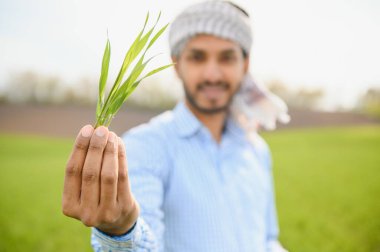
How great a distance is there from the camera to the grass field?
823cm

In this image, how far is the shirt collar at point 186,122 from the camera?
2.46m

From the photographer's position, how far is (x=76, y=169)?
3.56ft

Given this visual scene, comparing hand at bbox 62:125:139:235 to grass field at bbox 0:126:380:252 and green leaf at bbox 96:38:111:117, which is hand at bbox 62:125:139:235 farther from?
grass field at bbox 0:126:380:252

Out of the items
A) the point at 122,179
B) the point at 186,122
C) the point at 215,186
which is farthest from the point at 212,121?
the point at 122,179

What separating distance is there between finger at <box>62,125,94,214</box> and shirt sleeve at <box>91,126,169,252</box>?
27 cm

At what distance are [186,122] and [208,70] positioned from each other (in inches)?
16.0

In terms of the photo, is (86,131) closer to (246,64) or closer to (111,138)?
(111,138)

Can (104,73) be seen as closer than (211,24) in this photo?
Yes

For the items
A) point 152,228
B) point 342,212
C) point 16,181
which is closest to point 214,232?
point 152,228

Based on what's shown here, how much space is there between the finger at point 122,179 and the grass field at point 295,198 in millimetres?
7076

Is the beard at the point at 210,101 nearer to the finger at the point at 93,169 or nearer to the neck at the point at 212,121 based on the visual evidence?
the neck at the point at 212,121

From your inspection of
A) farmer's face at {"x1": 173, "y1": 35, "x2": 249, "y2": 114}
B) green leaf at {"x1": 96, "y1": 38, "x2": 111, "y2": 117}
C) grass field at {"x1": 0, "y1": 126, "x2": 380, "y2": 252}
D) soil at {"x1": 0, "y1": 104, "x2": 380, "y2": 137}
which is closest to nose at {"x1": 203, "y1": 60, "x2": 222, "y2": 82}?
farmer's face at {"x1": 173, "y1": 35, "x2": 249, "y2": 114}

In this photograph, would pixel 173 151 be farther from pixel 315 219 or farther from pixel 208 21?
pixel 315 219

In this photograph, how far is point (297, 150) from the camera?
902 inches
